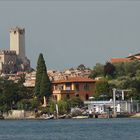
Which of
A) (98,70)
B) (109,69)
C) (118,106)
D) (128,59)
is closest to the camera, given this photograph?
(118,106)

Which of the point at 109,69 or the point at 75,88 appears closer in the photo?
the point at 75,88

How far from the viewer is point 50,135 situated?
8288 cm

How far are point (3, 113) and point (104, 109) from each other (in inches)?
548

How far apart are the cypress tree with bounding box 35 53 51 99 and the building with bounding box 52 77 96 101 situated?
4.88 metres

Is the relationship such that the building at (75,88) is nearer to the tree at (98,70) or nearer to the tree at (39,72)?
the tree at (98,70)

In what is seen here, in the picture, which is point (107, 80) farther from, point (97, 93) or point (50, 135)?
point (50, 135)

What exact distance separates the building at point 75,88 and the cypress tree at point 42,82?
192 inches

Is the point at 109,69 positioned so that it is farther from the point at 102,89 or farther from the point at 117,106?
the point at 117,106

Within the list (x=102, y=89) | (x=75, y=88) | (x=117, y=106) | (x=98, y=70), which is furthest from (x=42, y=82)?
(x=98, y=70)

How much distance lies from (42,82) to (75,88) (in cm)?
876

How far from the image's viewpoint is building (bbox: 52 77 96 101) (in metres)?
141

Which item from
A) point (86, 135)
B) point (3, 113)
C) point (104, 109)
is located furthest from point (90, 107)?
point (86, 135)

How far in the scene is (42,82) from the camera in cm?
13412

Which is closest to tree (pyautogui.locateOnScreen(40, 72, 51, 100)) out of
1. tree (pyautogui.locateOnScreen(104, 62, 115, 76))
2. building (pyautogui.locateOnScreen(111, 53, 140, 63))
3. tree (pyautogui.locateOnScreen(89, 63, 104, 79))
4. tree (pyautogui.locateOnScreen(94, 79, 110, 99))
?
tree (pyautogui.locateOnScreen(94, 79, 110, 99))
